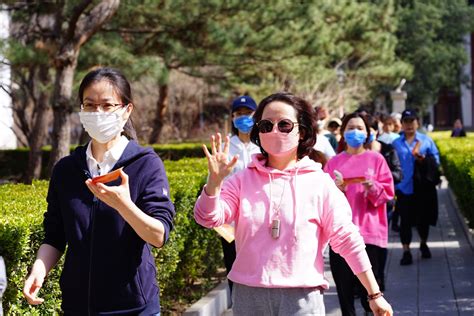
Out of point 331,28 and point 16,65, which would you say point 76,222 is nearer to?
point 16,65

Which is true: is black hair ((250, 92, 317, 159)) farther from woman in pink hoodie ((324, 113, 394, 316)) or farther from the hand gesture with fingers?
woman in pink hoodie ((324, 113, 394, 316))

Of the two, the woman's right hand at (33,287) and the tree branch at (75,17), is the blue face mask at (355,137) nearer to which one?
the woman's right hand at (33,287)

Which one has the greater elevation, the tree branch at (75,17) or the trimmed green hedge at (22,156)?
the tree branch at (75,17)

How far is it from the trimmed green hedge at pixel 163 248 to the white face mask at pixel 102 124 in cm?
105

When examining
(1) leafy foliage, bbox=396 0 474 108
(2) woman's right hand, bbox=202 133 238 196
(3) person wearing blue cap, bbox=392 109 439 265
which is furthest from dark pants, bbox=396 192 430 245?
(1) leafy foliage, bbox=396 0 474 108

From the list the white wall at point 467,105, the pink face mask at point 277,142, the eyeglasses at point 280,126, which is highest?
the eyeglasses at point 280,126

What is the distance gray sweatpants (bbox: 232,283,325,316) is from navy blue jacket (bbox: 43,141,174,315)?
0.46 m

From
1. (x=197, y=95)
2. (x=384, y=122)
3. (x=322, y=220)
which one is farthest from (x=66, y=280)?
(x=197, y=95)

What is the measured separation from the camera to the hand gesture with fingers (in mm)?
3311

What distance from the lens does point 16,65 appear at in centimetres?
1396

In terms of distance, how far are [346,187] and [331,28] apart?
1547 cm

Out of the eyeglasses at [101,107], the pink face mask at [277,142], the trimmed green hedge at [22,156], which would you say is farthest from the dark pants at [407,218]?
the trimmed green hedge at [22,156]

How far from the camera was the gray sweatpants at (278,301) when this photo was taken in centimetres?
395

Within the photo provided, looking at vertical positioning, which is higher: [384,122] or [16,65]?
[16,65]
